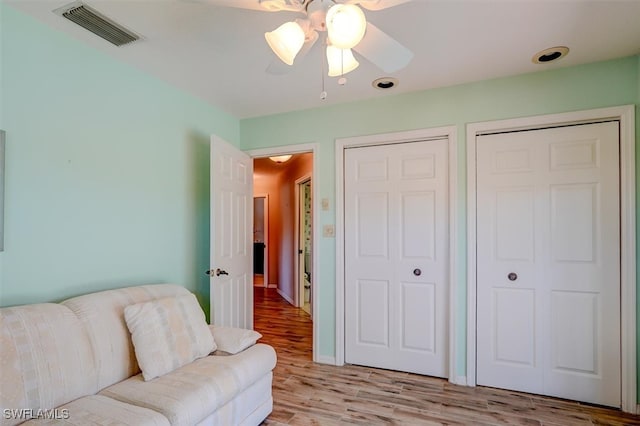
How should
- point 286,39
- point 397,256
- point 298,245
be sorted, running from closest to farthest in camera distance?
point 286,39
point 397,256
point 298,245

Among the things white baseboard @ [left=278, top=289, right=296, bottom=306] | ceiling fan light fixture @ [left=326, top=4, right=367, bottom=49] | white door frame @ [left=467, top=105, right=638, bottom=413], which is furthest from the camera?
white baseboard @ [left=278, top=289, right=296, bottom=306]

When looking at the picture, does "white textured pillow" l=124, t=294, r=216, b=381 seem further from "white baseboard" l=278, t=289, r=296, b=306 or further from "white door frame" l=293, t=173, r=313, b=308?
"white baseboard" l=278, t=289, r=296, b=306

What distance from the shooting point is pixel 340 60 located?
5.15ft

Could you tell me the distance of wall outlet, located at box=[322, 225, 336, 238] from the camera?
9.76 feet

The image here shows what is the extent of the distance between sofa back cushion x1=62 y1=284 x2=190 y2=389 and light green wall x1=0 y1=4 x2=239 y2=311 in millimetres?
246

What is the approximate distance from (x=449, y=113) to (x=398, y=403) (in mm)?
2263

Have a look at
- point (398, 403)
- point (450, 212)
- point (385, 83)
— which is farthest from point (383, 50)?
point (398, 403)

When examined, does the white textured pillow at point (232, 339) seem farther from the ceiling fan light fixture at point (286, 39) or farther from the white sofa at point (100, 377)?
the ceiling fan light fixture at point (286, 39)

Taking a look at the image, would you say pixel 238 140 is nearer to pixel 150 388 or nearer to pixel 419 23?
pixel 419 23

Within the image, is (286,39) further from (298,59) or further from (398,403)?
(398,403)

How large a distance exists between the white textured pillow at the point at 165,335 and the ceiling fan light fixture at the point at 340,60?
5.43 feet

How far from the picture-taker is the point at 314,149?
3055mm

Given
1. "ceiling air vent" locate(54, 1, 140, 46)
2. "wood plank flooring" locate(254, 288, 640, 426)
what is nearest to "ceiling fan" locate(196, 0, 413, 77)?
"ceiling air vent" locate(54, 1, 140, 46)

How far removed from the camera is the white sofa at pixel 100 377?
1.31 m
